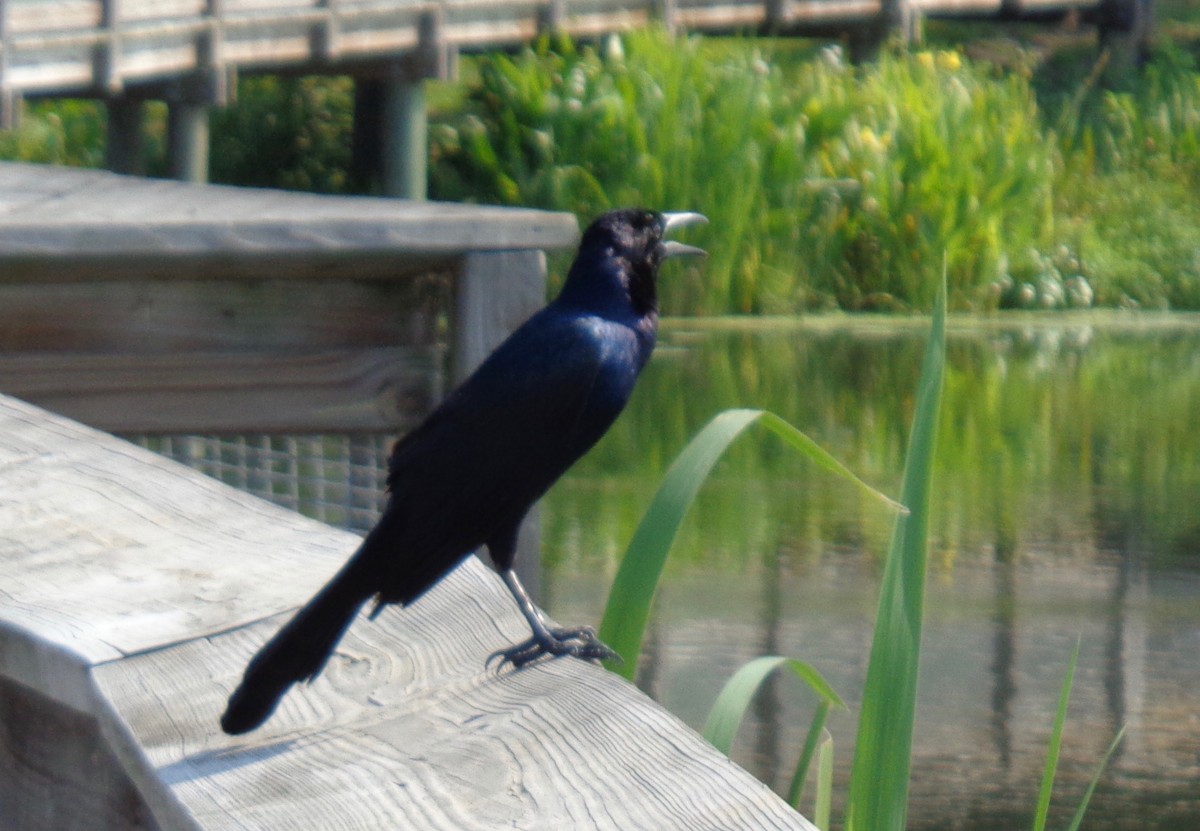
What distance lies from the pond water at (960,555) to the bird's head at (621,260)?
58.8 inches

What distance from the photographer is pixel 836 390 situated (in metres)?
6.73

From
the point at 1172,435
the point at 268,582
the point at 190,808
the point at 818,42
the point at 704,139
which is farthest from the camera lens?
the point at 818,42

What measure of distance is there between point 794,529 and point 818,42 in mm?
13845

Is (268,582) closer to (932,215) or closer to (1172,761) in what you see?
(1172,761)

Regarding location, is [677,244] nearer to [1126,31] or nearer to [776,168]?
[776,168]

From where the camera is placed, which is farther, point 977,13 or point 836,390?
point 977,13

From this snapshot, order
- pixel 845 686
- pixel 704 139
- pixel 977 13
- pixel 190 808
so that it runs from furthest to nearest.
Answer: pixel 977 13, pixel 704 139, pixel 845 686, pixel 190 808

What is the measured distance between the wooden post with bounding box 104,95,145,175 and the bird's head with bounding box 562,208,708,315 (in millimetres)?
9751

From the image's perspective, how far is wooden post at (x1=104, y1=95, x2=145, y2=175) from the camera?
11219 millimetres

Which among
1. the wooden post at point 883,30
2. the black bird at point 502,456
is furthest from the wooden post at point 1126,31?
the black bird at point 502,456

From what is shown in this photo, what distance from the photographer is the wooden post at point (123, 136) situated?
11.2 metres

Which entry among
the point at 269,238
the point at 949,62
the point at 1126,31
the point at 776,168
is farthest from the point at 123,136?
the point at 269,238

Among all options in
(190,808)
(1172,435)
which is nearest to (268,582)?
(190,808)

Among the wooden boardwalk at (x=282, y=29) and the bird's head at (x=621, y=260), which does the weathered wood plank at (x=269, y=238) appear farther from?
the wooden boardwalk at (x=282, y=29)
